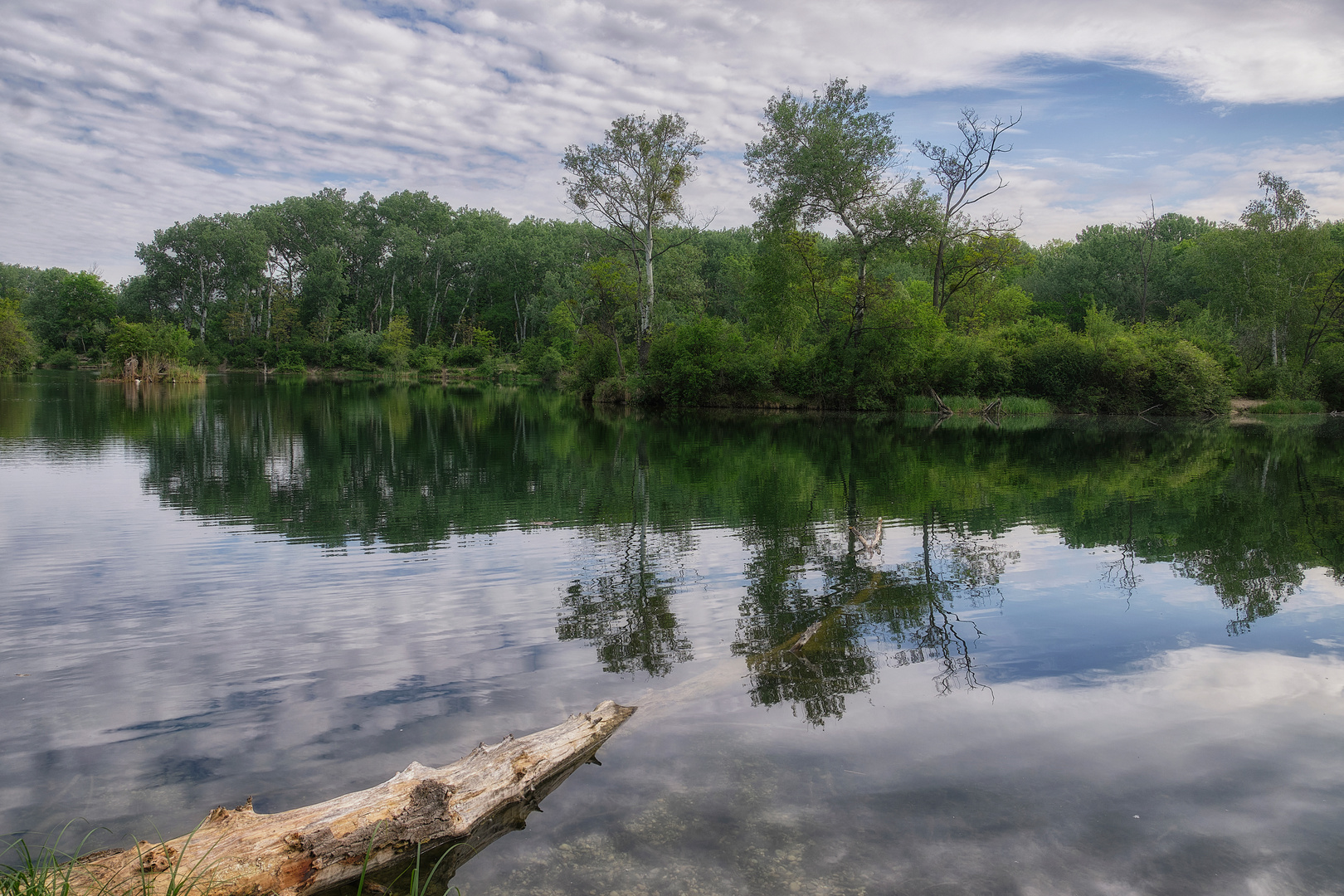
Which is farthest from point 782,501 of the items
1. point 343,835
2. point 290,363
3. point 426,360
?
point 290,363

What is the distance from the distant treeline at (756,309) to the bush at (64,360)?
18cm

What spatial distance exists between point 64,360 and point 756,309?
243 ft

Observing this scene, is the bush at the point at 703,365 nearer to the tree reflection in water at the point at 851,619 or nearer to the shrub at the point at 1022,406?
the shrub at the point at 1022,406

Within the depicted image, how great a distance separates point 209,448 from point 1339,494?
2765cm

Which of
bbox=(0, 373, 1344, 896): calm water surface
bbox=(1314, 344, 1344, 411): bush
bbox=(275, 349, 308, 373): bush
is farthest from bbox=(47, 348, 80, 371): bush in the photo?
bbox=(1314, 344, 1344, 411): bush

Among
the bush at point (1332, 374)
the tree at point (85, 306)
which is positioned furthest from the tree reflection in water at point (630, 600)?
the tree at point (85, 306)

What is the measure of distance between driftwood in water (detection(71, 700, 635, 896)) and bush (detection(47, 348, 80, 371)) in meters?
96.5

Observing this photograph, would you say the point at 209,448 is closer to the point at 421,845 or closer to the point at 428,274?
the point at 421,845

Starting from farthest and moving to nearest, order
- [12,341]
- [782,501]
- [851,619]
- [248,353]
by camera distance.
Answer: [248,353] → [12,341] → [782,501] → [851,619]

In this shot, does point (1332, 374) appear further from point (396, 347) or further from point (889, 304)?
point (396, 347)

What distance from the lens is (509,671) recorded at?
6793 mm

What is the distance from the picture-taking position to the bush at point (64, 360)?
3174 inches

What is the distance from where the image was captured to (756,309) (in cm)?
4750

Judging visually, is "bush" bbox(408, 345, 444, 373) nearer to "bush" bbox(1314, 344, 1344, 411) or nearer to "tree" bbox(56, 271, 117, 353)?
"tree" bbox(56, 271, 117, 353)
